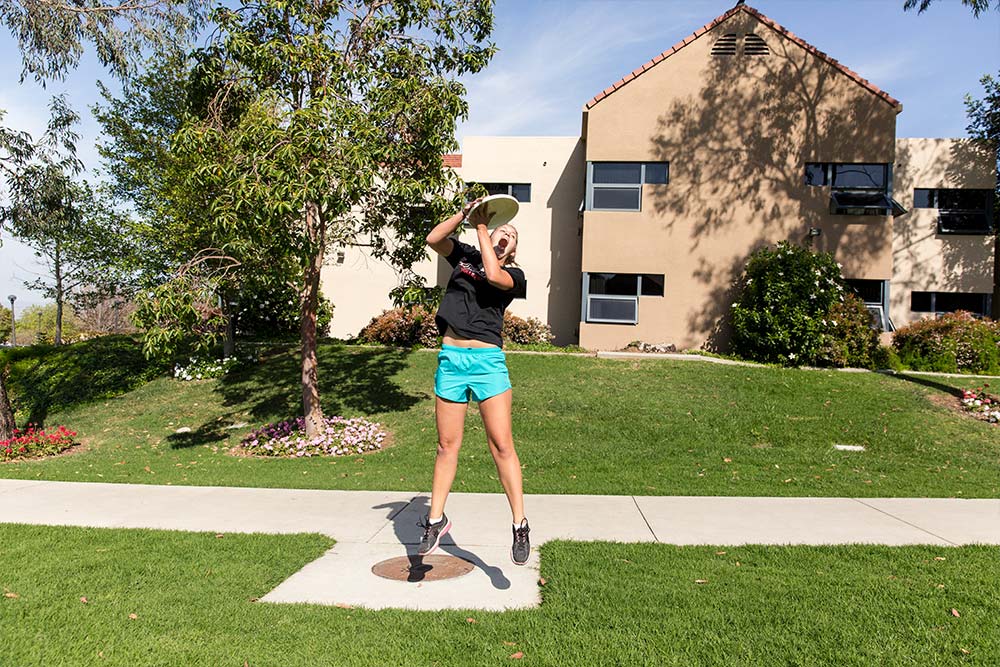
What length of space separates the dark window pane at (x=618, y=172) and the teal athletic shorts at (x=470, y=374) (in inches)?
546

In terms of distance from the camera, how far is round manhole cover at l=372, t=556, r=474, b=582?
14.4ft

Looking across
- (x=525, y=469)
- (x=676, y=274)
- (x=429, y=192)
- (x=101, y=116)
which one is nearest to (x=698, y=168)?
(x=676, y=274)

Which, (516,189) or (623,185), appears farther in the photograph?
(516,189)

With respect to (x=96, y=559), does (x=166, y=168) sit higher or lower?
higher

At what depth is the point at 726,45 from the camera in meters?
17.1

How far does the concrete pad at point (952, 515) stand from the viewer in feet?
17.7

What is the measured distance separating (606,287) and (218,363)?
9.00 metres

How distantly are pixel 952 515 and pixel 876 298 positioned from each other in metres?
12.2

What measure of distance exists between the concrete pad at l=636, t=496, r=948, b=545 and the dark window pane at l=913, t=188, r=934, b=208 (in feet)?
49.5

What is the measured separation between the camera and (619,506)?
659 cm

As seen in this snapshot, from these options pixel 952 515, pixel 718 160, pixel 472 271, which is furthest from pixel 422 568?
pixel 718 160

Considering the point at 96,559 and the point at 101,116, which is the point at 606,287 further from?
the point at 96,559

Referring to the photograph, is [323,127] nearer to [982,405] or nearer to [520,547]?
[520,547]

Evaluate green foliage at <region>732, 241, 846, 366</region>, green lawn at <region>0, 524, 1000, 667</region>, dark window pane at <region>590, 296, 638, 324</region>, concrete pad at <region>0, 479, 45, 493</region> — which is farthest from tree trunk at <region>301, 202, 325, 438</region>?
green foliage at <region>732, 241, 846, 366</region>
